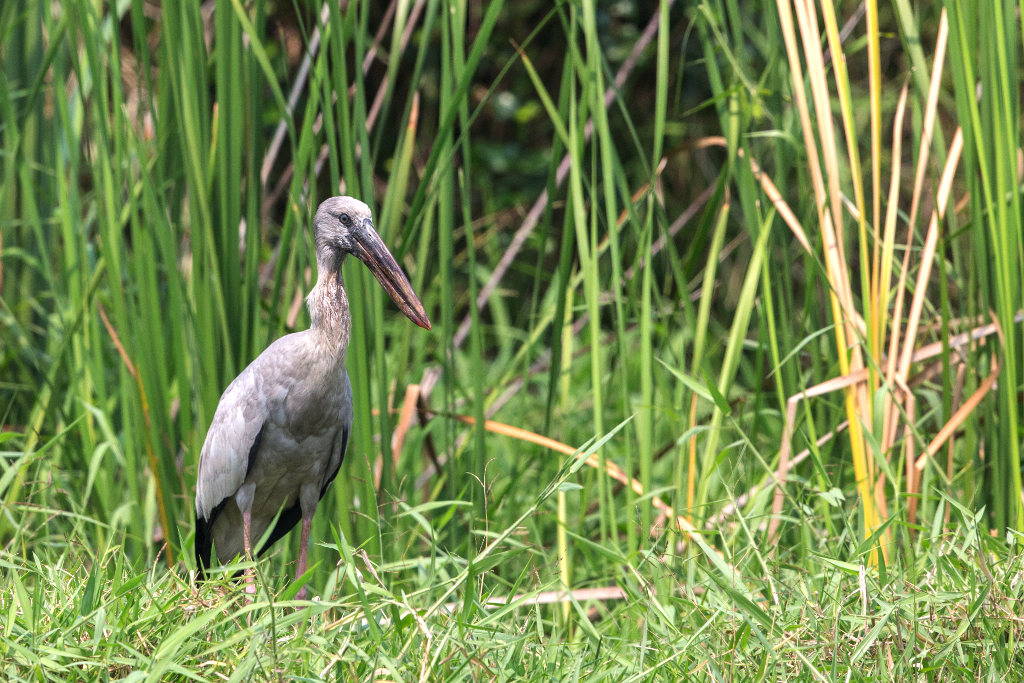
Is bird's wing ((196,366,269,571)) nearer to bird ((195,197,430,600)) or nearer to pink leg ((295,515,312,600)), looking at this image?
bird ((195,197,430,600))

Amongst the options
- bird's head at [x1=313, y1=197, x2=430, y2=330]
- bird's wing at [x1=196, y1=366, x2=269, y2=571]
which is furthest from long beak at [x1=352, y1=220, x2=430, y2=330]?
bird's wing at [x1=196, y1=366, x2=269, y2=571]

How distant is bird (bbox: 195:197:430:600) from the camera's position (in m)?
2.12

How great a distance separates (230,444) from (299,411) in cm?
20

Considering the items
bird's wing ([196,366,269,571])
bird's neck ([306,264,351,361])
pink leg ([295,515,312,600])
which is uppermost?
bird's neck ([306,264,351,361])

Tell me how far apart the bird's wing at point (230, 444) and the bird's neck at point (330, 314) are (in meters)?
0.20

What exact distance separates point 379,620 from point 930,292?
3520 millimetres

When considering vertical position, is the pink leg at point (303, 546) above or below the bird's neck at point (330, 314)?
below

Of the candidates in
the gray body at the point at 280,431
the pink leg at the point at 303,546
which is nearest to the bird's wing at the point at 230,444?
the gray body at the point at 280,431

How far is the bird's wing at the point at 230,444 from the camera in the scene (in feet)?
7.39

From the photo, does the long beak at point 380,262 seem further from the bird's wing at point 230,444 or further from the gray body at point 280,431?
the bird's wing at point 230,444

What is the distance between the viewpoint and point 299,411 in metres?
2.25

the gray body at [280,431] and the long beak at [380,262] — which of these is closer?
the long beak at [380,262]

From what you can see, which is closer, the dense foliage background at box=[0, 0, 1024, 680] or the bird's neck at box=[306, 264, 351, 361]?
the dense foliage background at box=[0, 0, 1024, 680]

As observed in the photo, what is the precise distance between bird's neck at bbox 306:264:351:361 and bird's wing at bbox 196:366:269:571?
0.20m
